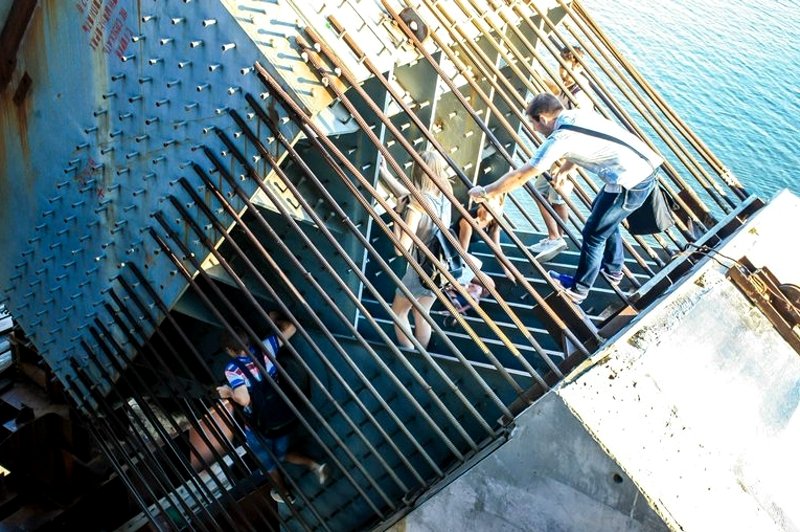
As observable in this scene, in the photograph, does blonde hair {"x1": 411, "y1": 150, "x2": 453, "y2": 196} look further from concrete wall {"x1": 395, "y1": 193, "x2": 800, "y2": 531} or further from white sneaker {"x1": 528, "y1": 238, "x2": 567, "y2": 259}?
white sneaker {"x1": 528, "y1": 238, "x2": 567, "y2": 259}

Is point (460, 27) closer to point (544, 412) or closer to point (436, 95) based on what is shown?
point (436, 95)

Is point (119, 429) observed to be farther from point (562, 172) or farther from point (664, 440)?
point (664, 440)

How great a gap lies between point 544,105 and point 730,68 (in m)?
17.0

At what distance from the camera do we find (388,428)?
7199 millimetres

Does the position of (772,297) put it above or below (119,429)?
below

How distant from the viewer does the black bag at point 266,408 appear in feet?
24.5

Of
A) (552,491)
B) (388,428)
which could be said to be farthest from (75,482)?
(552,491)

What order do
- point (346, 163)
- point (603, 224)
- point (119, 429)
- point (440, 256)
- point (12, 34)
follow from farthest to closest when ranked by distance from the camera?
1. point (119, 429)
2. point (12, 34)
3. point (440, 256)
4. point (603, 224)
5. point (346, 163)

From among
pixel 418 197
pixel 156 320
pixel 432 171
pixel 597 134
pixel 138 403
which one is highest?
pixel 156 320

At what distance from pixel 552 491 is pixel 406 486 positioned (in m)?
1.32

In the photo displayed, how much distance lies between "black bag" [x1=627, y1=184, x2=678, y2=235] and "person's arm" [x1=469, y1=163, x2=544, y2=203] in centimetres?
119

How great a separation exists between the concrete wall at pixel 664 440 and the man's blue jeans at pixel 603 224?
2.47 feet

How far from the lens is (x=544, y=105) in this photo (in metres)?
6.81

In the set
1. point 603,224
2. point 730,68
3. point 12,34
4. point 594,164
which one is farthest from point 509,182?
point 730,68
